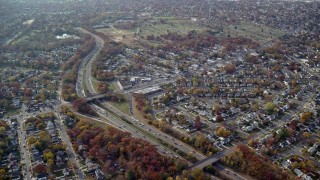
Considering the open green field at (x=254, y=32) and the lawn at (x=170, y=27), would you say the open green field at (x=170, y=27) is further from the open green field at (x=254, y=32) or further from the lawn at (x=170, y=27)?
the open green field at (x=254, y=32)

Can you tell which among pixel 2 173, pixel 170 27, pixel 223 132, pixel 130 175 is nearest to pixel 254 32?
pixel 170 27

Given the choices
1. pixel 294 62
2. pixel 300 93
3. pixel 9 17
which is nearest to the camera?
pixel 300 93

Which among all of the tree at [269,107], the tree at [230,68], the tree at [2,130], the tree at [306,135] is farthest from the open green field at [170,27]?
the tree at [306,135]

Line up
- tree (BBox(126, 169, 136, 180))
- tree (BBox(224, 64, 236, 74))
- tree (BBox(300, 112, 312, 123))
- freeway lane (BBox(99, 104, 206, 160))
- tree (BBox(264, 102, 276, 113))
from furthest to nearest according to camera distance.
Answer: tree (BBox(224, 64, 236, 74))
tree (BBox(264, 102, 276, 113))
tree (BBox(300, 112, 312, 123))
freeway lane (BBox(99, 104, 206, 160))
tree (BBox(126, 169, 136, 180))

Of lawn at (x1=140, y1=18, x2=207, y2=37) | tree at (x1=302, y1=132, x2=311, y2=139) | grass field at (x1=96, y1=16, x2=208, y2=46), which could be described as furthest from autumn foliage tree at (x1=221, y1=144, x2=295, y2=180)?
lawn at (x1=140, y1=18, x2=207, y2=37)

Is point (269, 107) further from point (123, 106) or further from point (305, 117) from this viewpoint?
point (123, 106)

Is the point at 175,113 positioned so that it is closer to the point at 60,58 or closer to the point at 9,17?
the point at 60,58

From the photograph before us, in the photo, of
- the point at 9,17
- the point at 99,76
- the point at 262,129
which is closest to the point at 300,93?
the point at 262,129

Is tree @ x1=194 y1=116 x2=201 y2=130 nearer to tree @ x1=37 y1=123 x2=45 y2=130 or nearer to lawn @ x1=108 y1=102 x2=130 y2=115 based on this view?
lawn @ x1=108 y1=102 x2=130 y2=115
